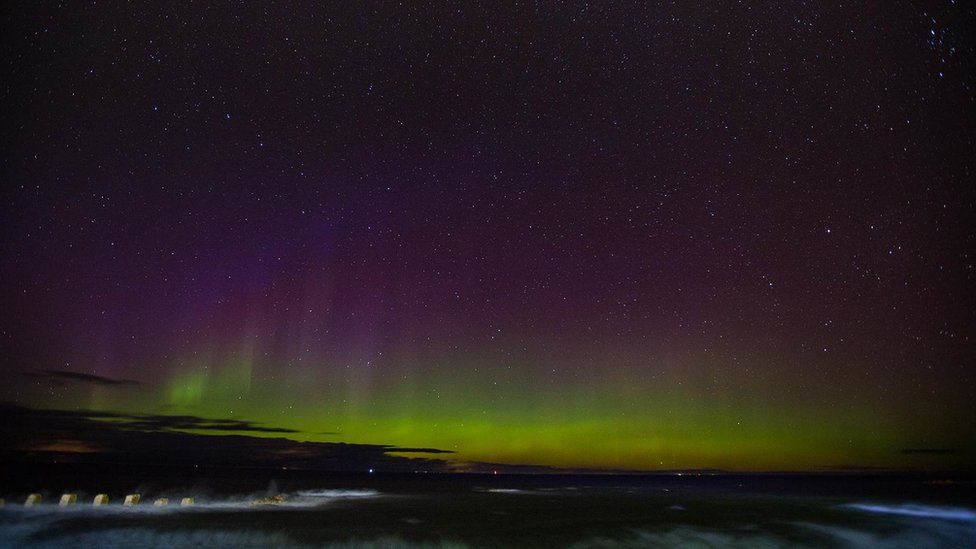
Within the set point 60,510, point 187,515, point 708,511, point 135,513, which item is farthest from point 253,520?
point 708,511

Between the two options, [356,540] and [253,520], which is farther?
[253,520]

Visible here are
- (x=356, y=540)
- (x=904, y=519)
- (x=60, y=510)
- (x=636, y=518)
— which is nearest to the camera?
(x=356, y=540)

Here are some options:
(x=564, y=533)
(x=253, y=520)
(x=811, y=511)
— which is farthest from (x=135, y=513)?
(x=811, y=511)

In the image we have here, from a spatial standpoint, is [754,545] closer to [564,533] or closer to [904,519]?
[564,533]

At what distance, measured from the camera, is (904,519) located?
3859 cm

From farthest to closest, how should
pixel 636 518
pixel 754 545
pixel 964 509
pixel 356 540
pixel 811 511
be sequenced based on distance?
pixel 964 509 → pixel 811 511 → pixel 636 518 → pixel 754 545 → pixel 356 540

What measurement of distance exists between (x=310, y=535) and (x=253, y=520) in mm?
4916

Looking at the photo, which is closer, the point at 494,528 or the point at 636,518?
the point at 494,528

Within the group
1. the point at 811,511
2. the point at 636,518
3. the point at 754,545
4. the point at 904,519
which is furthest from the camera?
the point at 811,511

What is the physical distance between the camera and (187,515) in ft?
94.7

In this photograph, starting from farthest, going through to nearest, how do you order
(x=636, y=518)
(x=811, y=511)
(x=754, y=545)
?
(x=811, y=511)
(x=636, y=518)
(x=754, y=545)

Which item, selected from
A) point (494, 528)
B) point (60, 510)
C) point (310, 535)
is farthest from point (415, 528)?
point (60, 510)

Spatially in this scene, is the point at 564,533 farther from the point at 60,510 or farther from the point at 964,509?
the point at 964,509

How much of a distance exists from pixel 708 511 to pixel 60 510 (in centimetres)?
3437
